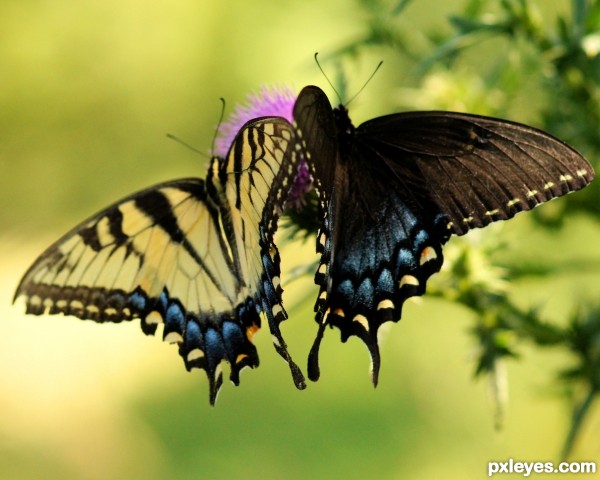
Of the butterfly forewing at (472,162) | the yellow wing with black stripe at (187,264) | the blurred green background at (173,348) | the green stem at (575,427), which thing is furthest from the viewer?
the blurred green background at (173,348)

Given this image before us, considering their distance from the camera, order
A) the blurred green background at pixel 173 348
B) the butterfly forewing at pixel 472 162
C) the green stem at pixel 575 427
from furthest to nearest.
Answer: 1. the blurred green background at pixel 173 348
2. the green stem at pixel 575 427
3. the butterfly forewing at pixel 472 162

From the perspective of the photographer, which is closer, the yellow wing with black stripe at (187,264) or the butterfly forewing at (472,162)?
the butterfly forewing at (472,162)

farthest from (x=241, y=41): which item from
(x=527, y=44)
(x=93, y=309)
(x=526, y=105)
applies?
(x=93, y=309)

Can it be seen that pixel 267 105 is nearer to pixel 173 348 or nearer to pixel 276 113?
pixel 276 113

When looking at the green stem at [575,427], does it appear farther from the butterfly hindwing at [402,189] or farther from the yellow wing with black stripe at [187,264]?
the yellow wing with black stripe at [187,264]

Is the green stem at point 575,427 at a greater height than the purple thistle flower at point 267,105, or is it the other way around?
the purple thistle flower at point 267,105

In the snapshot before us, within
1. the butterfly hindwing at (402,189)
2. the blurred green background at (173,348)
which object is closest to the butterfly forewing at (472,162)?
the butterfly hindwing at (402,189)
